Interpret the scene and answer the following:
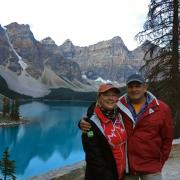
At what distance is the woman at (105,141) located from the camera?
310 cm

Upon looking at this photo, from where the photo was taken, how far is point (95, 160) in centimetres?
310

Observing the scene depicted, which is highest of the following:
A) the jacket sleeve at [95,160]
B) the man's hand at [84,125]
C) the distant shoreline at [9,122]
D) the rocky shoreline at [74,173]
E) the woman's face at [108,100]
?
the woman's face at [108,100]

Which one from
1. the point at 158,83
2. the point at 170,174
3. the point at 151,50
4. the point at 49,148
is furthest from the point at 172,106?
the point at 49,148

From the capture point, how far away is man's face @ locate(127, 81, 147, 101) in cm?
342

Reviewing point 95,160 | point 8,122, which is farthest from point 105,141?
point 8,122

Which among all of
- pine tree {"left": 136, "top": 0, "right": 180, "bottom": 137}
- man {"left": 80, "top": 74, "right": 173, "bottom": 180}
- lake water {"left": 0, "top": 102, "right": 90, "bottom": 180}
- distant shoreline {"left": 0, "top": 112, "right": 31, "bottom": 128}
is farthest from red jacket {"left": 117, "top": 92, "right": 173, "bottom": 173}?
distant shoreline {"left": 0, "top": 112, "right": 31, "bottom": 128}

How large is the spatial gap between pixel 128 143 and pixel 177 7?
11160 millimetres

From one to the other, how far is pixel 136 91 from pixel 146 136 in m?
0.41

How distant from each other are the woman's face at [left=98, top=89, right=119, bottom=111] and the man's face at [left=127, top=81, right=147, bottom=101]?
198 mm

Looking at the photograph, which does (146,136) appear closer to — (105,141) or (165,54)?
(105,141)

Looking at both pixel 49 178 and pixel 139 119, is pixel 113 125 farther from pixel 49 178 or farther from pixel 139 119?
pixel 49 178

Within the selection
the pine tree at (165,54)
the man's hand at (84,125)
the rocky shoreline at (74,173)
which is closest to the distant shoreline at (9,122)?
the pine tree at (165,54)

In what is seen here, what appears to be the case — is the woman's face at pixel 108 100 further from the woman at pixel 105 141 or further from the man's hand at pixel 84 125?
the man's hand at pixel 84 125

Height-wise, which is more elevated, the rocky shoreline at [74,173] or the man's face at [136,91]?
the man's face at [136,91]
